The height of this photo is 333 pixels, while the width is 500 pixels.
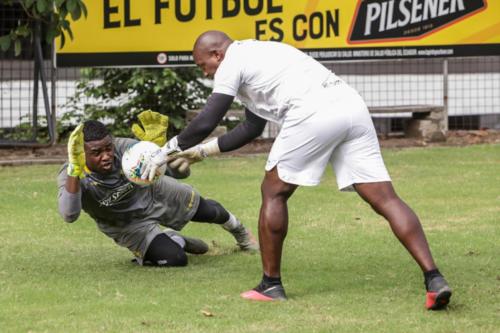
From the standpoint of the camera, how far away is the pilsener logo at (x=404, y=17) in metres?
15.3

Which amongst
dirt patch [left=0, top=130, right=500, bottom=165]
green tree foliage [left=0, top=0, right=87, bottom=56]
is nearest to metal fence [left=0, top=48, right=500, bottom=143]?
dirt patch [left=0, top=130, right=500, bottom=165]

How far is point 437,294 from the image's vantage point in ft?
20.9

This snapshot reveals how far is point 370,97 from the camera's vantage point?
17.4 meters

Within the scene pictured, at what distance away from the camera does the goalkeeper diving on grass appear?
7457 mm

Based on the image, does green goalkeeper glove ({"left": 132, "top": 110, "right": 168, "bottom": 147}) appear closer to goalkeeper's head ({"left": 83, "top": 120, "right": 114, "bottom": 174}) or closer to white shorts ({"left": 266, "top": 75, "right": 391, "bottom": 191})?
goalkeeper's head ({"left": 83, "top": 120, "right": 114, "bottom": 174})

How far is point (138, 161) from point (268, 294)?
118 cm

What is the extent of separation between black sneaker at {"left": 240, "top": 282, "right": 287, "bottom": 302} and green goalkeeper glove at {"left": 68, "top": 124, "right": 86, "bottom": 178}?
4.54ft

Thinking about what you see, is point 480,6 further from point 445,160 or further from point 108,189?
point 108,189

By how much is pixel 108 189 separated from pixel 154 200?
55 cm

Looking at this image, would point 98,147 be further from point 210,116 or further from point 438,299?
point 438,299

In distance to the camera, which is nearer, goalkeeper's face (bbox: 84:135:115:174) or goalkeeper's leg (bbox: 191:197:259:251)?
goalkeeper's face (bbox: 84:135:115:174)

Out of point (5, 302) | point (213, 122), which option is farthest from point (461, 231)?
point (5, 302)


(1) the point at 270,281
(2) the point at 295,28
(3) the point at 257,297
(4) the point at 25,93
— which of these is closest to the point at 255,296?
(3) the point at 257,297

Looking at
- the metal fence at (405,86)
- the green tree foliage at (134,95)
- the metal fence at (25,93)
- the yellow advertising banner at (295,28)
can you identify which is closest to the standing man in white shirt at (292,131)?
the metal fence at (25,93)
